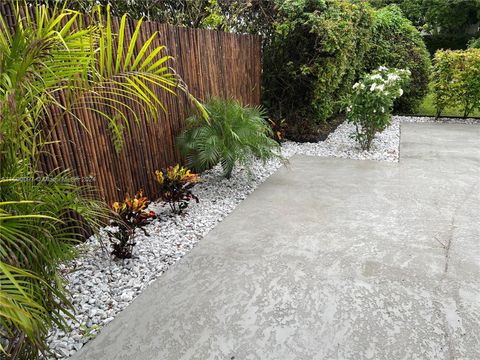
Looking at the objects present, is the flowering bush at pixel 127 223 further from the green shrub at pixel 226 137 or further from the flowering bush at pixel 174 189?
the green shrub at pixel 226 137

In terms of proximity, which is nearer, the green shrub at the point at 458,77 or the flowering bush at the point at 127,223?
the flowering bush at the point at 127,223

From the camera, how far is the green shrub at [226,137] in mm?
3703

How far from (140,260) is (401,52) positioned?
744cm

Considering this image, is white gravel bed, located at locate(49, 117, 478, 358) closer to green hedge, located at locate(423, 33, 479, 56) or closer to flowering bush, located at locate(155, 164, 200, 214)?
flowering bush, located at locate(155, 164, 200, 214)

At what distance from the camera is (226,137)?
3.76 meters

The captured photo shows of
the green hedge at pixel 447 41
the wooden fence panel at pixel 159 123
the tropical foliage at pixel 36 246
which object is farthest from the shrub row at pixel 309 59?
the green hedge at pixel 447 41

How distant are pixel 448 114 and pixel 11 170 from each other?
28.9 ft

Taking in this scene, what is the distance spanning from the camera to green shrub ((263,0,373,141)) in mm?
5477

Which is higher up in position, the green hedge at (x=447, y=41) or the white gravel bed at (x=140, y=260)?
the green hedge at (x=447, y=41)

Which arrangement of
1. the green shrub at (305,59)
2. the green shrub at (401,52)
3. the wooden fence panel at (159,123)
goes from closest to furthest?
the wooden fence panel at (159,123)
the green shrub at (305,59)
the green shrub at (401,52)

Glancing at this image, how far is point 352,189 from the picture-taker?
3906mm

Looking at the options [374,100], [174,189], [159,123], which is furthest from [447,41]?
[174,189]

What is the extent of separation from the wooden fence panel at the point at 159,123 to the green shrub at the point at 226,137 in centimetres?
22

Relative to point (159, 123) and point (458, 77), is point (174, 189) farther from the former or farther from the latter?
point (458, 77)
